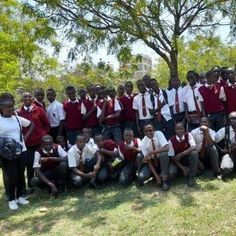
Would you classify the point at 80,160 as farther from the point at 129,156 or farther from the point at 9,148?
the point at 9,148

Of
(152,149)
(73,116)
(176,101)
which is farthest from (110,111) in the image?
(152,149)

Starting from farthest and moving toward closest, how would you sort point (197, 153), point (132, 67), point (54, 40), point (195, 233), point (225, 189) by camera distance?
point (132, 67)
point (54, 40)
point (197, 153)
point (225, 189)
point (195, 233)

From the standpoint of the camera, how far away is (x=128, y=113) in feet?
28.1

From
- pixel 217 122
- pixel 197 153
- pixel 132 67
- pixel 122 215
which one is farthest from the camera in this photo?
pixel 132 67

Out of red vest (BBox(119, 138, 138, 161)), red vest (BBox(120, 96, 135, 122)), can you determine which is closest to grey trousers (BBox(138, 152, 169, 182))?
red vest (BBox(119, 138, 138, 161))

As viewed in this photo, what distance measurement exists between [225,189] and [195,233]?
1482 mm

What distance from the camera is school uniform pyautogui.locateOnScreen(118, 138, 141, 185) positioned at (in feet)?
24.6

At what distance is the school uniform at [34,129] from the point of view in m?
7.70

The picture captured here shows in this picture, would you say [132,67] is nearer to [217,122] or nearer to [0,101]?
[217,122]

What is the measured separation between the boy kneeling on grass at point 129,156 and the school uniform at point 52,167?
3.28 feet

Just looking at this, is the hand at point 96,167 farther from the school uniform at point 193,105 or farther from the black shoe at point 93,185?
the school uniform at point 193,105

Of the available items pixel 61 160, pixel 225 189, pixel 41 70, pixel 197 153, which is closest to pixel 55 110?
pixel 61 160

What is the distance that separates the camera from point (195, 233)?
17.6 feet

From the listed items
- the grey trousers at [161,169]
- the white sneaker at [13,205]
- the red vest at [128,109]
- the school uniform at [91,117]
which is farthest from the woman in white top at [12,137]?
the red vest at [128,109]
